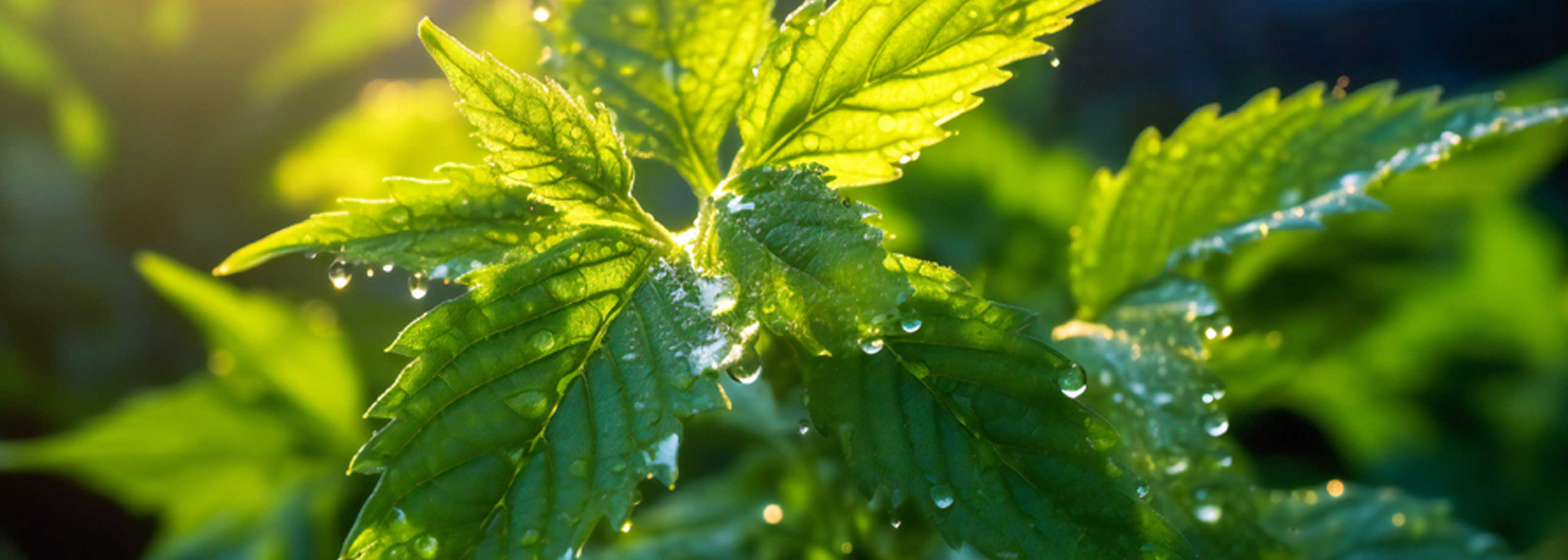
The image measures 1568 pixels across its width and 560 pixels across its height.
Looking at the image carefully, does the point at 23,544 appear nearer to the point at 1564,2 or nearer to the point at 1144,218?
the point at 1144,218

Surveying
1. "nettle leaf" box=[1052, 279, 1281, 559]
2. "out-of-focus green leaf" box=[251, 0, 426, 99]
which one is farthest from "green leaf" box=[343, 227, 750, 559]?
"out-of-focus green leaf" box=[251, 0, 426, 99]

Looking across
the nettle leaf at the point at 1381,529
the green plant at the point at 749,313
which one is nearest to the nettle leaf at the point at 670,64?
the green plant at the point at 749,313

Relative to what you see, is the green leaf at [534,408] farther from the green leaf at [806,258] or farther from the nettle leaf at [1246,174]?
the nettle leaf at [1246,174]

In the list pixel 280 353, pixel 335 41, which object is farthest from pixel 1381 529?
pixel 335 41

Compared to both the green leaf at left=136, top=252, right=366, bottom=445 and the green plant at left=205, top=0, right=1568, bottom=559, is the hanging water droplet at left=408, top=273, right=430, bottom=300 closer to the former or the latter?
the green plant at left=205, top=0, right=1568, bottom=559

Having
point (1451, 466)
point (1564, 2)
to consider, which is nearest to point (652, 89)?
point (1451, 466)

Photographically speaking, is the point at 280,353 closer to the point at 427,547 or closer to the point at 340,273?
the point at 340,273
